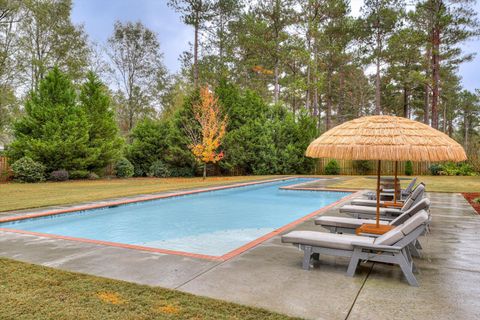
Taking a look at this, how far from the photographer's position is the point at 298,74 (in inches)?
1203

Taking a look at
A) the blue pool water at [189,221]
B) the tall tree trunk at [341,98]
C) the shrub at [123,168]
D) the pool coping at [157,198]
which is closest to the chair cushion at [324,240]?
the pool coping at [157,198]

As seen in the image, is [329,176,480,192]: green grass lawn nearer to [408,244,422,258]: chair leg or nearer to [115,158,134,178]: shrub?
[408,244,422,258]: chair leg

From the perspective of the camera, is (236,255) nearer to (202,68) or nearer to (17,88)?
(202,68)

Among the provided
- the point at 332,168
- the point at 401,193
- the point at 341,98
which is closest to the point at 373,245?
the point at 401,193

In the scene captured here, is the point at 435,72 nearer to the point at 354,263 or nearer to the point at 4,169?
the point at 354,263

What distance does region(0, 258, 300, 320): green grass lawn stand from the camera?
3086 mm

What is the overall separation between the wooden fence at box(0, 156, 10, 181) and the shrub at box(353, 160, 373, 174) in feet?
70.4

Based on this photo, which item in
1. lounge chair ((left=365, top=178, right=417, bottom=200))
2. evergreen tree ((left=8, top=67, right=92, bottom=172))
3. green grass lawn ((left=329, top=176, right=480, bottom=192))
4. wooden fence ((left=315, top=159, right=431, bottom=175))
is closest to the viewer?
lounge chair ((left=365, top=178, right=417, bottom=200))

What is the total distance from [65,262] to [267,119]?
20749 millimetres

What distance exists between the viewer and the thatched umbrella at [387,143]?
14.9 ft

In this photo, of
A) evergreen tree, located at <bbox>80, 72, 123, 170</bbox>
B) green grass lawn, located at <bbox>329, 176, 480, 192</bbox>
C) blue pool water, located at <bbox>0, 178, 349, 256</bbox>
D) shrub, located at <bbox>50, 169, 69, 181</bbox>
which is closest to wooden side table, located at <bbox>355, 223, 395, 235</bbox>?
blue pool water, located at <bbox>0, 178, 349, 256</bbox>

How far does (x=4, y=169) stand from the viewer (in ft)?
60.1

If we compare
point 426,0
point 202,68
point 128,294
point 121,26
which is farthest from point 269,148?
point 128,294

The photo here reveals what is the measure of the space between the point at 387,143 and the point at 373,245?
1417 millimetres
